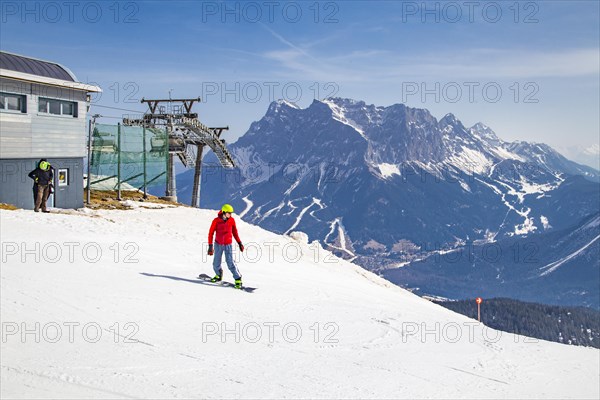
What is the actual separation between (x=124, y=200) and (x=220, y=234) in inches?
686

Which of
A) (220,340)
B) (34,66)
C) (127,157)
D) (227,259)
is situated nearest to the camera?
(220,340)

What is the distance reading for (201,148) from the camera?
43688mm

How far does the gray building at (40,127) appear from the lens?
78.4ft

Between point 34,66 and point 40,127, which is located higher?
point 34,66

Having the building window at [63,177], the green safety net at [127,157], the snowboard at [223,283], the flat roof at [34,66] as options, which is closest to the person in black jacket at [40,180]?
the building window at [63,177]

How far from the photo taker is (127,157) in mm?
33219

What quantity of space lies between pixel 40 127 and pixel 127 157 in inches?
318

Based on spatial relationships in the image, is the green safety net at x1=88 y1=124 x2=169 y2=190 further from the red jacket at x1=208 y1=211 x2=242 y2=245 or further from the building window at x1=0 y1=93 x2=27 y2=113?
the red jacket at x1=208 y1=211 x2=242 y2=245

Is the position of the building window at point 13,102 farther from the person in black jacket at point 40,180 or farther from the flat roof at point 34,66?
the person in black jacket at point 40,180

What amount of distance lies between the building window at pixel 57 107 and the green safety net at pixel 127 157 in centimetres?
335

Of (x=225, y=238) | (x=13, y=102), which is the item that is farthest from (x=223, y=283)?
(x=13, y=102)

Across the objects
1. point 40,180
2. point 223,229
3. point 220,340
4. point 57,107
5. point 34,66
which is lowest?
point 220,340

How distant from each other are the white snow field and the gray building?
22.4 ft

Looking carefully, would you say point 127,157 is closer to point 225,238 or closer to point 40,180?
point 40,180
